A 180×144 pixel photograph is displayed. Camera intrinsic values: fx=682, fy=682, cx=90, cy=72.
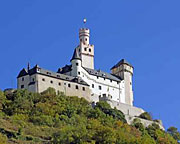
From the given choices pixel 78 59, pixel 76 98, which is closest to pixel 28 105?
pixel 76 98

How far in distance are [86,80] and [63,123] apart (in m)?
18.1

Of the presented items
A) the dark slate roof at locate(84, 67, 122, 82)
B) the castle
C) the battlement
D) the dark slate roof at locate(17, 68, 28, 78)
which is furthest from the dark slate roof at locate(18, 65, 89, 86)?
the battlement

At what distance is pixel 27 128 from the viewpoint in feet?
Result: 297

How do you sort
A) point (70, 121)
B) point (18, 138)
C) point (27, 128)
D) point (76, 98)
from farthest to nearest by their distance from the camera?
point (76, 98) → point (70, 121) → point (27, 128) → point (18, 138)

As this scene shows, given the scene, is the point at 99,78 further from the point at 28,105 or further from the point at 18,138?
the point at 18,138

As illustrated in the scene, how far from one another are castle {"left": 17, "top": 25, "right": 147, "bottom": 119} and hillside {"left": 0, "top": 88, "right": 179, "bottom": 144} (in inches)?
104

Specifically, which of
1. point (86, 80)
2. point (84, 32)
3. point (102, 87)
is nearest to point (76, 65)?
point (86, 80)

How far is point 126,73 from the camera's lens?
12081cm

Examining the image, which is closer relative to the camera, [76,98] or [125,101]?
[76,98]

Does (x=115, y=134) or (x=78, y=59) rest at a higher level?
(x=78, y=59)

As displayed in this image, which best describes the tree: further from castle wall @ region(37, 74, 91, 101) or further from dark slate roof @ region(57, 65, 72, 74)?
dark slate roof @ region(57, 65, 72, 74)

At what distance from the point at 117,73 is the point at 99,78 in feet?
23.7

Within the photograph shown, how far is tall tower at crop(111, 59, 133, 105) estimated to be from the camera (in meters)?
118

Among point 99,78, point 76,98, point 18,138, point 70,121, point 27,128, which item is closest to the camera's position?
point 18,138
